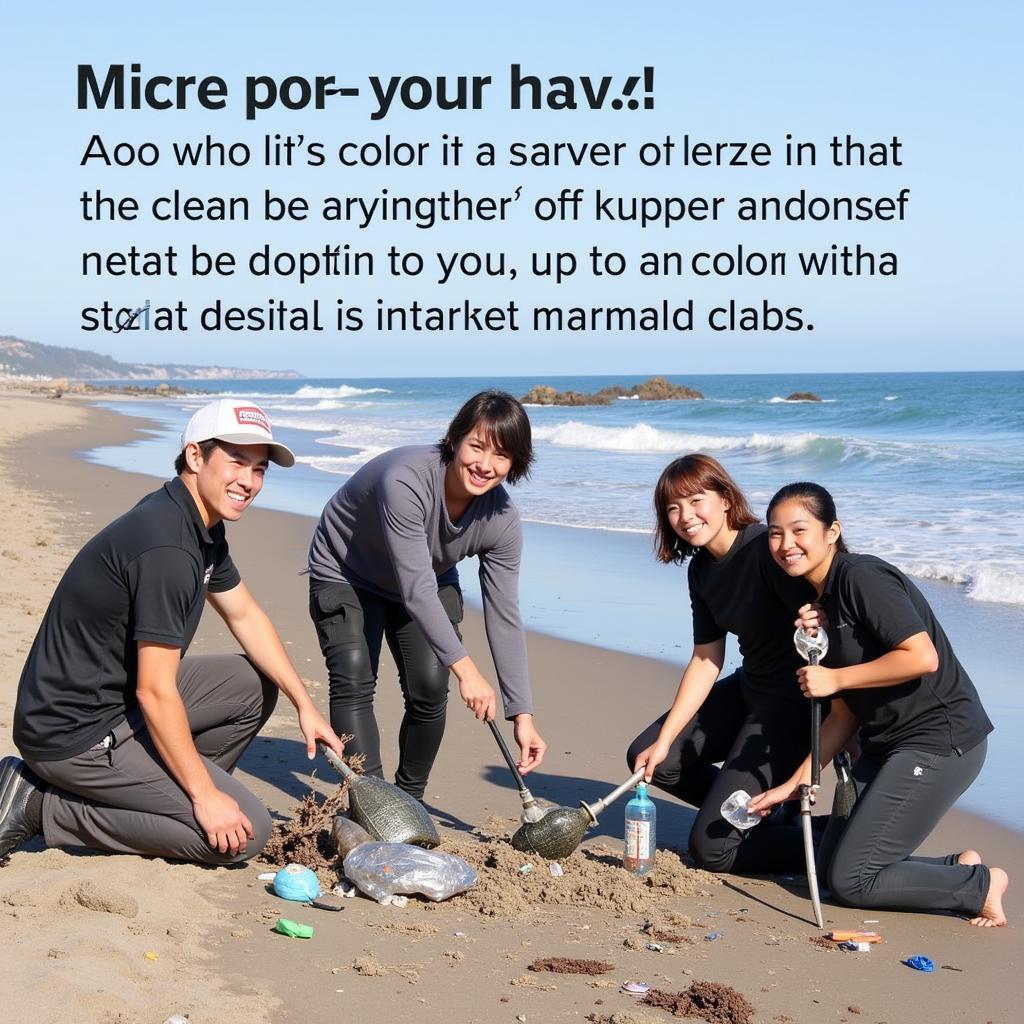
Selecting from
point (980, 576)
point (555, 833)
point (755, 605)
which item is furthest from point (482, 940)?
point (980, 576)

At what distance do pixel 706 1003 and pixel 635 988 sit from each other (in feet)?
0.65

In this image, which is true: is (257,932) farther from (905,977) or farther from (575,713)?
(575,713)

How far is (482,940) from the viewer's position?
12.2 ft

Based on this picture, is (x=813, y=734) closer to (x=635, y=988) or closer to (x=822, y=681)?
(x=822, y=681)

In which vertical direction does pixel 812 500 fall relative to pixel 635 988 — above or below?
above

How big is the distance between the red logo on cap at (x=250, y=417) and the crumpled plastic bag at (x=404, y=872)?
4.49 feet

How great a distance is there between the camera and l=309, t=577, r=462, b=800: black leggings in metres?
4.79

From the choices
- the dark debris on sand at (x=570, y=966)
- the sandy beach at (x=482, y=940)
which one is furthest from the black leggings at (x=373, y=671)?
the dark debris on sand at (x=570, y=966)

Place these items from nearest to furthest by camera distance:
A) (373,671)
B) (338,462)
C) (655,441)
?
1. (373,671)
2. (338,462)
3. (655,441)

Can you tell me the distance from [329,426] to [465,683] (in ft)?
118

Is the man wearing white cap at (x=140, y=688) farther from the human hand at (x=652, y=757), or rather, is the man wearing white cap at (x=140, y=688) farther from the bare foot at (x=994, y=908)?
the bare foot at (x=994, y=908)

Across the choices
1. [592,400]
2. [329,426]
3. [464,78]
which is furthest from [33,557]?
[592,400]

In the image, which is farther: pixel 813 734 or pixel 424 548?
pixel 424 548

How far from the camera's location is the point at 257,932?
363 cm
